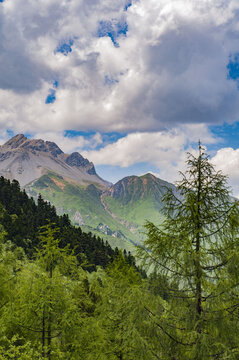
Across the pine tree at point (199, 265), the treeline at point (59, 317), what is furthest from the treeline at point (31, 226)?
the pine tree at point (199, 265)

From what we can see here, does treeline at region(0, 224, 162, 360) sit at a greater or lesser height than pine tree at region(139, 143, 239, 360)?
lesser

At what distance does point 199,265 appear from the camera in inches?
362

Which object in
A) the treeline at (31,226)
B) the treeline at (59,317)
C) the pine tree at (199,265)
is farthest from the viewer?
the treeline at (31,226)

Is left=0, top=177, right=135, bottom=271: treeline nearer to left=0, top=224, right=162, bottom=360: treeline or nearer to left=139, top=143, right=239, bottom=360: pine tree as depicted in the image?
left=0, top=224, right=162, bottom=360: treeline

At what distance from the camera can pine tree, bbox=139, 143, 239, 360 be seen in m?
8.78

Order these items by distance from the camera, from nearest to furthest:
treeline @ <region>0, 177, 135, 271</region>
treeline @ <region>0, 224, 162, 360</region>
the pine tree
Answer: the pine tree, treeline @ <region>0, 224, 162, 360</region>, treeline @ <region>0, 177, 135, 271</region>

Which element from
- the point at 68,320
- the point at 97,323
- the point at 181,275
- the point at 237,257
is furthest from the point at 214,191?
the point at 97,323

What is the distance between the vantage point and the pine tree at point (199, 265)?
8781 mm

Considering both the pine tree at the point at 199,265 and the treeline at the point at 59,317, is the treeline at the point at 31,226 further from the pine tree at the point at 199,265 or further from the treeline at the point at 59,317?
the pine tree at the point at 199,265

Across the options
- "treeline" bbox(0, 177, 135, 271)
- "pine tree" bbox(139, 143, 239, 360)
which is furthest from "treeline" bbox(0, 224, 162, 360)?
"treeline" bbox(0, 177, 135, 271)

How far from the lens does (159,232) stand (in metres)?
10.3

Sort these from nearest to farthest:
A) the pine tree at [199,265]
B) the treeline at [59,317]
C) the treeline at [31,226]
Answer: the pine tree at [199,265]
the treeline at [59,317]
the treeline at [31,226]

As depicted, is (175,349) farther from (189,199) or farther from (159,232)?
(189,199)

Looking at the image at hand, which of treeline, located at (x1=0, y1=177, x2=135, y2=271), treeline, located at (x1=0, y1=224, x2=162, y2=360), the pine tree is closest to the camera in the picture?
the pine tree
